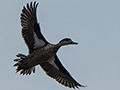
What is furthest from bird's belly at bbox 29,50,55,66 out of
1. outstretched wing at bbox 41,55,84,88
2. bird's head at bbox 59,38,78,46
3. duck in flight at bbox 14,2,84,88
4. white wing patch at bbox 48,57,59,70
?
outstretched wing at bbox 41,55,84,88

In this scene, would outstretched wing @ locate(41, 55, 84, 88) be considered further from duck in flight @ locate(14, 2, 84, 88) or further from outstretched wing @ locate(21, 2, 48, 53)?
outstretched wing @ locate(21, 2, 48, 53)

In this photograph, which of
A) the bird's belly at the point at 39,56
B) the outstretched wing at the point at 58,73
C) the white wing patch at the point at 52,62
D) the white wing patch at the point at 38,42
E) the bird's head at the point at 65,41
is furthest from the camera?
the outstretched wing at the point at 58,73

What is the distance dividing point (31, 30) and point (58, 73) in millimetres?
2343

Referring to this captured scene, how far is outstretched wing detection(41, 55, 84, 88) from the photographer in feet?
54.0

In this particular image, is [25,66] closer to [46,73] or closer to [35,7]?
[46,73]

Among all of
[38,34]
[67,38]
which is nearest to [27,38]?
[38,34]

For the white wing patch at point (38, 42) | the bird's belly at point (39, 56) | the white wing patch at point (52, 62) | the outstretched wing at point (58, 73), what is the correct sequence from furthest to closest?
the outstretched wing at point (58, 73), the white wing patch at point (52, 62), the white wing patch at point (38, 42), the bird's belly at point (39, 56)

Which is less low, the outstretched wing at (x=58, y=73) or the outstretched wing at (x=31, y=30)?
the outstretched wing at (x=31, y=30)

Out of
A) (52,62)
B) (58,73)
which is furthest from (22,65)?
(58,73)

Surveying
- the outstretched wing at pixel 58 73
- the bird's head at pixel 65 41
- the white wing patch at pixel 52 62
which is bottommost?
the outstretched wing at pixel 58 73

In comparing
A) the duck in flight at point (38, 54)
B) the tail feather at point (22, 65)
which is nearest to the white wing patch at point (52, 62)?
the duck in flight at point (38, 54)

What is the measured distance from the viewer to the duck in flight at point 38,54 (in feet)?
50.2

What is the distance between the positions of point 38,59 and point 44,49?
48 cm

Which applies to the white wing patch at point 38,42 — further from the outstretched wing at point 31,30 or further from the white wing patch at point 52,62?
the white wing patch at point 52,62
